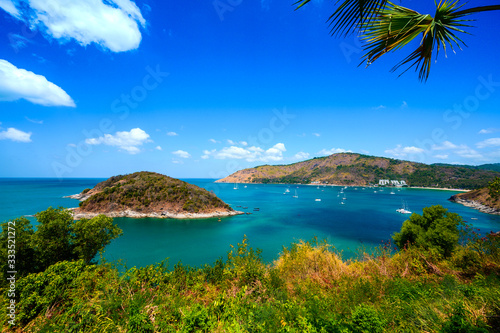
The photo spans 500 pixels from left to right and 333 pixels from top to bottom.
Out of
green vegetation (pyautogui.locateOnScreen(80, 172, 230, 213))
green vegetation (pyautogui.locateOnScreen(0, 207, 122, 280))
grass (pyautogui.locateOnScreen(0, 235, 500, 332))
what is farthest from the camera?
green vegetation (pyautogui.locateOnScreen(80, 172, 230, 213))

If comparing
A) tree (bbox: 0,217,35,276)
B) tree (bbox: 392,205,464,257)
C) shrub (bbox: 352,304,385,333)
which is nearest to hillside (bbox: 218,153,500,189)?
tree (bbox: 392,205,464,257)

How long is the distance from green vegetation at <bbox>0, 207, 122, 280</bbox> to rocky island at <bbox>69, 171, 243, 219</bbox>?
28.7 meters

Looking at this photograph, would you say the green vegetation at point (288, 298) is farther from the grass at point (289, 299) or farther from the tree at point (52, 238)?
the tree at point (52, 238)

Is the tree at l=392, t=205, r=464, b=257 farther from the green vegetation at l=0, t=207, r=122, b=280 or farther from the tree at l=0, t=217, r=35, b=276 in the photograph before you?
the tree at l=0, t=217, r=35, b=276

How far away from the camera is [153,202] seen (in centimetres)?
4272

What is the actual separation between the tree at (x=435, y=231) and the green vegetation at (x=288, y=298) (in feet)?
19.9

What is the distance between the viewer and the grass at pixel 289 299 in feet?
10.5

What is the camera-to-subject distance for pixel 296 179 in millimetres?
169875

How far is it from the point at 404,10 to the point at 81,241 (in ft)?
58.3

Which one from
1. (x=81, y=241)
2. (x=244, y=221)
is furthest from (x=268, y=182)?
(x=81, y=241)

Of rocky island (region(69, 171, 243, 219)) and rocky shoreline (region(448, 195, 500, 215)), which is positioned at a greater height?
rocky island (region(69, 171, 243, 219))

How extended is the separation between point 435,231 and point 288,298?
13826 millimetres

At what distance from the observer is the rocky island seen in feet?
132

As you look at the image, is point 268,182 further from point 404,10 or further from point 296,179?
point 404,10
